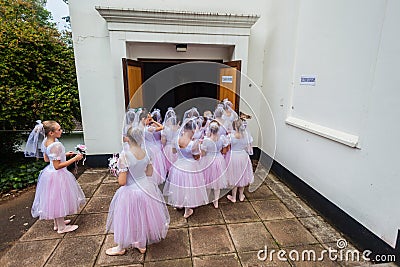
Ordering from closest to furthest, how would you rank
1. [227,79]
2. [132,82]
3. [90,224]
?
[90,224] → [132,82] → [227,79]

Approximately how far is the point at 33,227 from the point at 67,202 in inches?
25.6

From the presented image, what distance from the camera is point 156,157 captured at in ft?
10.2

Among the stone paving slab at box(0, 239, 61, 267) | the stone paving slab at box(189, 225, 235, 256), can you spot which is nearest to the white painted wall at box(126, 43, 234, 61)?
the stone paving slab at box(0, 239, 61, 267)

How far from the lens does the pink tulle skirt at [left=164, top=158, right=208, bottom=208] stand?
7.81 feet

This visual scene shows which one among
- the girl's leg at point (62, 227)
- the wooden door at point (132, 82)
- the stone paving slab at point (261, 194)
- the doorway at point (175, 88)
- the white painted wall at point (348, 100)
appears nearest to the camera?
the white painted wall at point (348, 100)

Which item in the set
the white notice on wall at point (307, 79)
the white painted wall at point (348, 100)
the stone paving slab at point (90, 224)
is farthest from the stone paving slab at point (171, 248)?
the white notice on wall at point (307, 79)

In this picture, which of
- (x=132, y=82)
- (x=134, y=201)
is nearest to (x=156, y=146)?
(x=132, y=82)

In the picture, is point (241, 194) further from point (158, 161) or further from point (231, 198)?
point (158, 161)

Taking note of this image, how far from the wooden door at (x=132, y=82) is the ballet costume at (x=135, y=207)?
2.02m

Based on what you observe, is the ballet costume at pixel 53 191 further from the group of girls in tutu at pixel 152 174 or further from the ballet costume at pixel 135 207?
the ballet costume at pixel 135 207

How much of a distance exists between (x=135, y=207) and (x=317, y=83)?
8.49ft

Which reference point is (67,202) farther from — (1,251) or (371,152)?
(371,152)

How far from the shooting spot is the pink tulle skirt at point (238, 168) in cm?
271

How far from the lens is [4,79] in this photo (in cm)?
343
